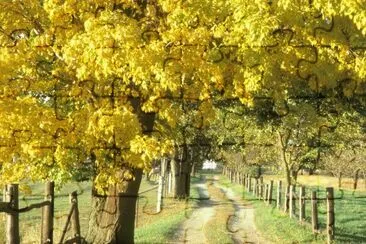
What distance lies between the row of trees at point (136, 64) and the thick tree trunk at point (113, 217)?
2265mm

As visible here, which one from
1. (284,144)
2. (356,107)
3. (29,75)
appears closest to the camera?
(29,75)

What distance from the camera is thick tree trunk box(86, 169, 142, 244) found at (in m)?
16.9

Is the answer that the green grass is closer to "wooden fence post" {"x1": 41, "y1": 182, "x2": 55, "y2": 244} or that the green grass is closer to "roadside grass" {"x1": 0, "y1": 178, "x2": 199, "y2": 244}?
"roadside grass" {"x1": 0, "y1": 178, "x2": 199, "y2": 244}

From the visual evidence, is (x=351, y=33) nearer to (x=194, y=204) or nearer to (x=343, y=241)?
(x=343, y=241)

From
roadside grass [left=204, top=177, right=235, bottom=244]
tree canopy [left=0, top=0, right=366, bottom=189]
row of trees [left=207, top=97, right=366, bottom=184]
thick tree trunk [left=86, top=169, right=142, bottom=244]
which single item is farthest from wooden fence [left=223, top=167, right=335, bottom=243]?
tree canopy [left=0, top=0, right=366, bottom=189]

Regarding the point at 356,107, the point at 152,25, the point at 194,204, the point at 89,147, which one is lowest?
the point at 194,204

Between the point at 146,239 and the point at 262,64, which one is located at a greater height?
the point at 262,64

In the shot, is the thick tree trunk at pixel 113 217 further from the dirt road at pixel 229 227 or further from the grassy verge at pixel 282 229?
the grassy verge at pixel 282 229

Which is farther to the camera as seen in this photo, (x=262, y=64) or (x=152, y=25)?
(x=152, y=25)

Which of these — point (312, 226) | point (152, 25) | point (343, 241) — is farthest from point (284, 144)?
point (152, 25)

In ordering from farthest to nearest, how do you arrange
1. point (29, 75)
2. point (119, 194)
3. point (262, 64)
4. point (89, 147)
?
point (119, 194), point (29, 75), point (89, 147), point (262, 64)

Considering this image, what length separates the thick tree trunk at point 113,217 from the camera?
16.9 m

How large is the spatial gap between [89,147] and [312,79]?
18.2 ft

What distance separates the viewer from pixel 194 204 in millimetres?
39469
